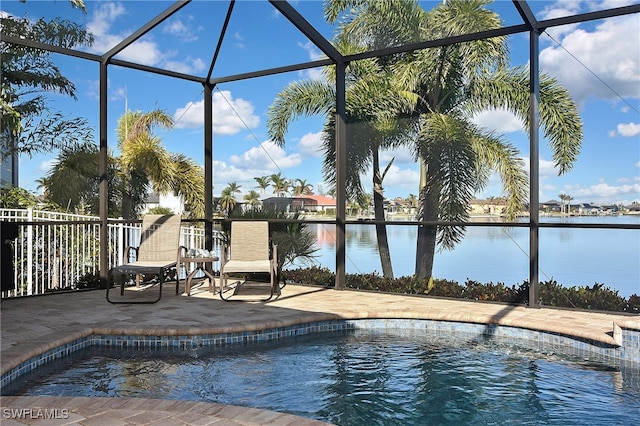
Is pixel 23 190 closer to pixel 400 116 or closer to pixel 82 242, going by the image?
pixel 82 242

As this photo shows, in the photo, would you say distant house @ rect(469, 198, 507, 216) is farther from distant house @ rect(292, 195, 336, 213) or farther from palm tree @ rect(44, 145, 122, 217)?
palm tree @ rect(44, 145, 122, 217)

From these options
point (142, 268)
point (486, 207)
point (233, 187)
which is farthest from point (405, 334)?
point (233, 187)

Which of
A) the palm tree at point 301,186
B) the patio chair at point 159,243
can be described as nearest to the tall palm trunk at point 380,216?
the patio chair at point 159,243

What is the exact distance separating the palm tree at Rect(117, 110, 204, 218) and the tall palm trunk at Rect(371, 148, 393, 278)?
588 cm

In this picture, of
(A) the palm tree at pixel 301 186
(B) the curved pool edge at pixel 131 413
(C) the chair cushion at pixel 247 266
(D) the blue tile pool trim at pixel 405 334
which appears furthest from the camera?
(A) the palm tree at pixel 301 186

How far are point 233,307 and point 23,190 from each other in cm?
798

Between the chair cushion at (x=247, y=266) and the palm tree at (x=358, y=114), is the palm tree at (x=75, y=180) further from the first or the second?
the chair cushion at (x=247, y=266)

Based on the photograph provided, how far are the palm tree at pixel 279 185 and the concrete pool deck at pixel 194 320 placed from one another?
29.2 feet

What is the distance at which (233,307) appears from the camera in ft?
19.6

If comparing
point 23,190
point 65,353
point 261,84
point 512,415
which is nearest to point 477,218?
point 512,415

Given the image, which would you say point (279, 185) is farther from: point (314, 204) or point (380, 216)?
point (380, 216)

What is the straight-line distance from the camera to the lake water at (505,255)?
21.7ft

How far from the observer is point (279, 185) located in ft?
58.4

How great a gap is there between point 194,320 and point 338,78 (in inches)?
149
